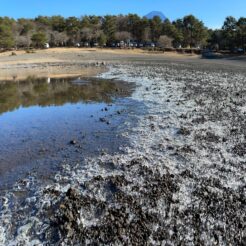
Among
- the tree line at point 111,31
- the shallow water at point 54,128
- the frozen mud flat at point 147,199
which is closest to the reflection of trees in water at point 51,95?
the shallow water at point 54,128

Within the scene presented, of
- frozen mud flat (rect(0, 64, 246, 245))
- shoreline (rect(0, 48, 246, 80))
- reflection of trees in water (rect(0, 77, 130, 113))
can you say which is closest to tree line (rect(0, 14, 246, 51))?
shoreline (rect(0, 48, 246, 80))

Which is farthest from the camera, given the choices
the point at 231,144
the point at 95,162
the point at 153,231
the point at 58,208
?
the point at 231,144

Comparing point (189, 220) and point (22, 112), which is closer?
point (189, 220)

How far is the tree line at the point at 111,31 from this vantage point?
363 ft

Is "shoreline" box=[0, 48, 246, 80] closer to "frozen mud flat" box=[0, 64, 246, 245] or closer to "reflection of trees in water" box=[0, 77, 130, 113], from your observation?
"reflection of trees in water" box=[0, 77, 130, 113]

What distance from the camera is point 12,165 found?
990 centimetres

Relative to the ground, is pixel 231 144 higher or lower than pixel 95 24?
lower

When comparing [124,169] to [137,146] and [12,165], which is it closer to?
[137,146]

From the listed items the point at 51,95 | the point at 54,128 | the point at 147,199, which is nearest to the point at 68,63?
the point at 51,95

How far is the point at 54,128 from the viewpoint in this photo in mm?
14375

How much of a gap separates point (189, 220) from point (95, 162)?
409 centimetres

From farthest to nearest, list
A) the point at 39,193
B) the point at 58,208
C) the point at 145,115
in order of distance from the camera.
Answer: the point at 145,115 < the point at 39,193 < the point at 58,208

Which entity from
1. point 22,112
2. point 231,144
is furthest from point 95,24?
point 231,144

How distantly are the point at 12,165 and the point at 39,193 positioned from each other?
2482 mm
